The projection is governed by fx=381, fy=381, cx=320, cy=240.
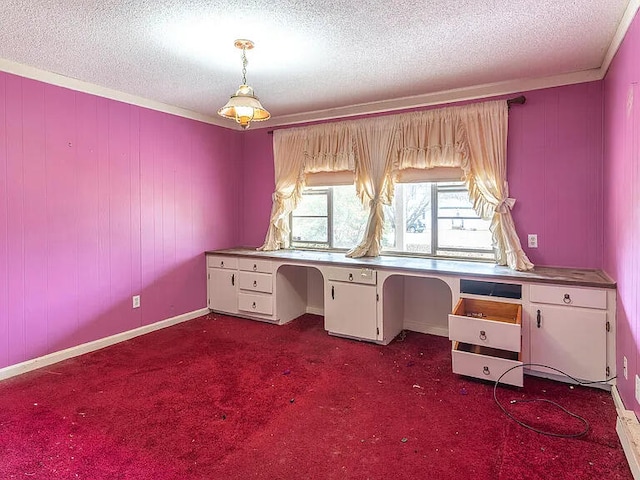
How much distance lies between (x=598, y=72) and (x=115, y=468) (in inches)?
169

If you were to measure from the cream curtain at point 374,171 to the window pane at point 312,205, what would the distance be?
0.64m

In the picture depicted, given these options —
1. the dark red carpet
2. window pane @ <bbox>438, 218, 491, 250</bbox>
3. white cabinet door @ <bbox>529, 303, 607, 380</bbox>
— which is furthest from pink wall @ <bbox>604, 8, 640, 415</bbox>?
window pane @ <bbox>438, 218, 491, 250</bbox>

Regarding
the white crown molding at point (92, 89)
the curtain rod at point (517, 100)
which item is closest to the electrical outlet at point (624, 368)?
the curtain rod at point (517, 100)

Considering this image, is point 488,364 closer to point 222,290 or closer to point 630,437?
point 630,437

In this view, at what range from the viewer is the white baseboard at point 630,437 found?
175 cm

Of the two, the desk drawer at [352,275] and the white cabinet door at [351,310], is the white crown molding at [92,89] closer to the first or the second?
the desk drawer at [352,275]

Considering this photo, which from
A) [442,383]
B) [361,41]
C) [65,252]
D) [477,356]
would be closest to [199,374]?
[65,252]

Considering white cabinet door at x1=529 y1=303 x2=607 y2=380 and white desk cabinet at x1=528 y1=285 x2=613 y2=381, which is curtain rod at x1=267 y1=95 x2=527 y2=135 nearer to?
white desk cabinet at x1=528 y1=285 x2=613 y2=381

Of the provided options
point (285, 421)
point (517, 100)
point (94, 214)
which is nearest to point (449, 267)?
point (517, 100)

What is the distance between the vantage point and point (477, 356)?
2.78 metres

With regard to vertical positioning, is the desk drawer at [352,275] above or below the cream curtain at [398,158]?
below

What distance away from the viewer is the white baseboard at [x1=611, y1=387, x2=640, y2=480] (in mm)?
1752

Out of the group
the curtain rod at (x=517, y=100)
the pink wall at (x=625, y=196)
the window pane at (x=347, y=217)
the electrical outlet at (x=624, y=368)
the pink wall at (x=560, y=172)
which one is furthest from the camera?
the window pane at (x=347, y=217)

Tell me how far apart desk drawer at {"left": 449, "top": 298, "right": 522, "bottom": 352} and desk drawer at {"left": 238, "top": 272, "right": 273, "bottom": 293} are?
205cm
